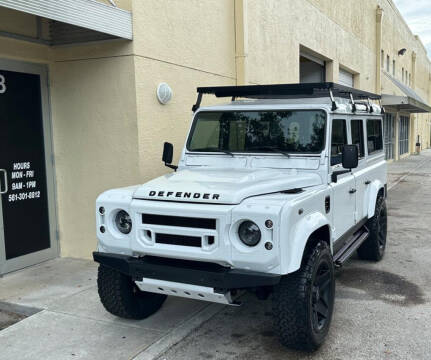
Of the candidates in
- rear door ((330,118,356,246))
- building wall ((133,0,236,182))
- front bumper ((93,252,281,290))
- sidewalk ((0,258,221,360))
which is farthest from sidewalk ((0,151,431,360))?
building wall ((133,0,236,182))

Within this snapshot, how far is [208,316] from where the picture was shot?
183 inches

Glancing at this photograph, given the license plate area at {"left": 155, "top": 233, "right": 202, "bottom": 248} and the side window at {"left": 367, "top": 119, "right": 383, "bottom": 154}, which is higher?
the side window at {"left": 367, "top": 119, "right": 383, "bottom": 154}

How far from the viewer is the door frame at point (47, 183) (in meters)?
5.98

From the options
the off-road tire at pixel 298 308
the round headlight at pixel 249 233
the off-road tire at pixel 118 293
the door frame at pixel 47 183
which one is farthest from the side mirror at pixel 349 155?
the door frame at pixel 47 183

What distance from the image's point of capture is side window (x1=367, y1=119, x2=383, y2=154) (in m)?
6.22

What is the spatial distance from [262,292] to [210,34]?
522 cm

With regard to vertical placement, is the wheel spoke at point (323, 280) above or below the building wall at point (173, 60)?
below

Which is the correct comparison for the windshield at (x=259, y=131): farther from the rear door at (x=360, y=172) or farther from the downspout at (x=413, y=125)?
the downspout at (x=413, y=125)

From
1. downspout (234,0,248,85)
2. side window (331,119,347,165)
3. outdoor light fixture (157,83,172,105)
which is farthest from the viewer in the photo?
downspout (234,0,248,85)

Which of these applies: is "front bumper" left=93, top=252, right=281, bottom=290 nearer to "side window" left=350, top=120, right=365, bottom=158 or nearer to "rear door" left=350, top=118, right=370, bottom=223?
"rear door" left=350, top=118, right=370, bottom=223

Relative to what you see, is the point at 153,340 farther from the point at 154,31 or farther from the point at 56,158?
the point at 154,31

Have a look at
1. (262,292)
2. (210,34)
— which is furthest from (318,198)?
(210,34)

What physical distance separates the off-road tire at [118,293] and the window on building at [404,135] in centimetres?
2796

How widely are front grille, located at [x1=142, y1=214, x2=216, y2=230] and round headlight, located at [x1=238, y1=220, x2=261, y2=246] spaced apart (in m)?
0.21
